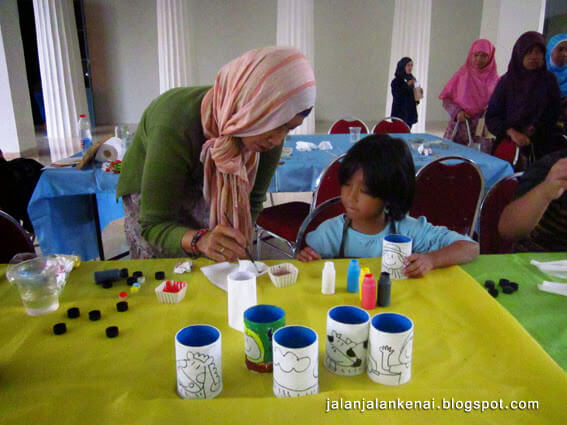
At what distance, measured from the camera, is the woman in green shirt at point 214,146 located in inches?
51.4

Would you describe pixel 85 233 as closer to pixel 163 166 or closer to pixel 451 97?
pixel 163 166

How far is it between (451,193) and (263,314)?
170cm

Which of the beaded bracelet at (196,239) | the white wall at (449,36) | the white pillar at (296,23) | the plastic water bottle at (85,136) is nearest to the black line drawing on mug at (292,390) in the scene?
the beaded bracelet at (196,239)

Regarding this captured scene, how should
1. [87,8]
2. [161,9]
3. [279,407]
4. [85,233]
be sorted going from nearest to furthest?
[279,407] < [85,233] < [161,9] < [87,8]

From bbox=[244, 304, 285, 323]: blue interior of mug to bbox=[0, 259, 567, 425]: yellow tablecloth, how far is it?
0.31ft

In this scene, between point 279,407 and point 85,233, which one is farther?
point 85,233

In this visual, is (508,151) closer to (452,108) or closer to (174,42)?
(452,108)

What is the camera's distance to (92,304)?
120cm

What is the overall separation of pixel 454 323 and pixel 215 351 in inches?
23.8

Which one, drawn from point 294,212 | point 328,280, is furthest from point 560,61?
point 328,280

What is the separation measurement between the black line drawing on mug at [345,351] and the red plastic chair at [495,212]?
1424mm

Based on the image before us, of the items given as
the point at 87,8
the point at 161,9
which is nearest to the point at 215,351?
the point at 161,9

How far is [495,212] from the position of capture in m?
2.12

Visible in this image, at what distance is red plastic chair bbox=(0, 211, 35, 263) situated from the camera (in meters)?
1.70
